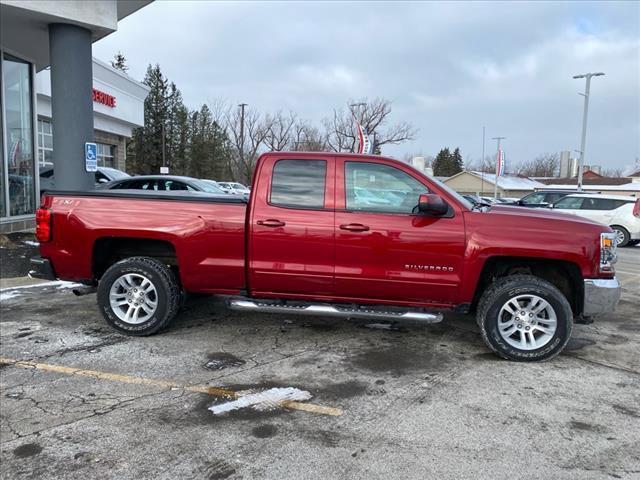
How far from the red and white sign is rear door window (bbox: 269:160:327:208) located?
20.5 meters

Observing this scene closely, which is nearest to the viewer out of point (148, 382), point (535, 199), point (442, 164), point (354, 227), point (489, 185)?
point (148, 382)

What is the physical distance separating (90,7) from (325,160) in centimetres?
763

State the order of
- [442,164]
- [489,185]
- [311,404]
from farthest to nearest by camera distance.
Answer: [442,164], [489,185], [311,404]

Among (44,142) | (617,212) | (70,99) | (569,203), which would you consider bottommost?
(617,212)

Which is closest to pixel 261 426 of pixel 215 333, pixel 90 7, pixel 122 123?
pixel 215 333

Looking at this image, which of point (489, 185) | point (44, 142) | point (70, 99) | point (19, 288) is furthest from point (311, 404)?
point (489, 185)

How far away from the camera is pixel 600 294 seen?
450 centimetres

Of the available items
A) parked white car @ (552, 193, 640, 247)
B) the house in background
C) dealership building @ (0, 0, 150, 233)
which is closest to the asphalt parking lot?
dealership building @ (0, 0, 150, 233)

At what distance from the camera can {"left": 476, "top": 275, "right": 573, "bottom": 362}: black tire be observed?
452 cm

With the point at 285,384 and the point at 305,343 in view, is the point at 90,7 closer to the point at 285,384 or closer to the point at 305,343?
the point at 305,343

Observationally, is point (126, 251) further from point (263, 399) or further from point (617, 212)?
point (617, 212)

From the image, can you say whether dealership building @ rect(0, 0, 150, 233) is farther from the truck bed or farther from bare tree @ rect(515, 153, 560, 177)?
bare tree @ rect(515, 153, 560, 177)

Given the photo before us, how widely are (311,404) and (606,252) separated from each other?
9.73 feet

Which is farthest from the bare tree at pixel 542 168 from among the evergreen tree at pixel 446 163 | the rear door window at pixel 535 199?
the rear door window at pixel 535 199
